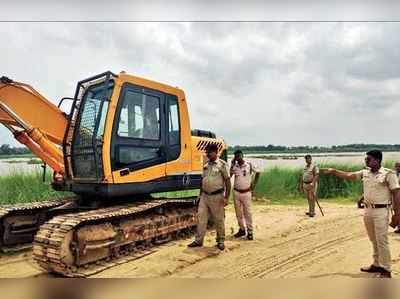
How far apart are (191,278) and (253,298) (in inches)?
42.0

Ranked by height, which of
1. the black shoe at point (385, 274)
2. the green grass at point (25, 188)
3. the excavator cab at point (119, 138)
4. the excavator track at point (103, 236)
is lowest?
the black shoe at point (385, 274)

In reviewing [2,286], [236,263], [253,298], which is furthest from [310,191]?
[2,286]

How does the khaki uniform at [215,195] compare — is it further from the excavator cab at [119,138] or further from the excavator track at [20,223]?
the excavator track at [20,223]

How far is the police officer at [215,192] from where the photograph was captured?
6480 millimetres

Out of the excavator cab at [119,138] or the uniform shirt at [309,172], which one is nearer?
the excavator cab at [119,138]

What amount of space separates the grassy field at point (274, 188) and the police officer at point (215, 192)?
2.84 m

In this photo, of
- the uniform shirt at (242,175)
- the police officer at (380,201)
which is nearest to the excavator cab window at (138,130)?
the uniform shirt at (242,175)

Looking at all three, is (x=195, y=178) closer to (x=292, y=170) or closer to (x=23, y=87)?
(x=23, y=87)

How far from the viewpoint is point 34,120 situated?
21.2ft

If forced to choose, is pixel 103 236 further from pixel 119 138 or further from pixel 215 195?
pixel 215 195

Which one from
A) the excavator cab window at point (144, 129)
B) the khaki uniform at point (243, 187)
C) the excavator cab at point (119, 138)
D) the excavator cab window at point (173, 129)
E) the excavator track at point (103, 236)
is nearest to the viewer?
the excavator track at point (103, 236)

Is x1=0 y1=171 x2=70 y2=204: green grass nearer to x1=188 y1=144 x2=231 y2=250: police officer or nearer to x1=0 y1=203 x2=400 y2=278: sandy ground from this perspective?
x1=0 y1=203 x2=400 y2=278: sandy ground

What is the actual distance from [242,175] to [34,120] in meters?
3.37

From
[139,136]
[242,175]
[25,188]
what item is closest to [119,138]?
[139,136]
